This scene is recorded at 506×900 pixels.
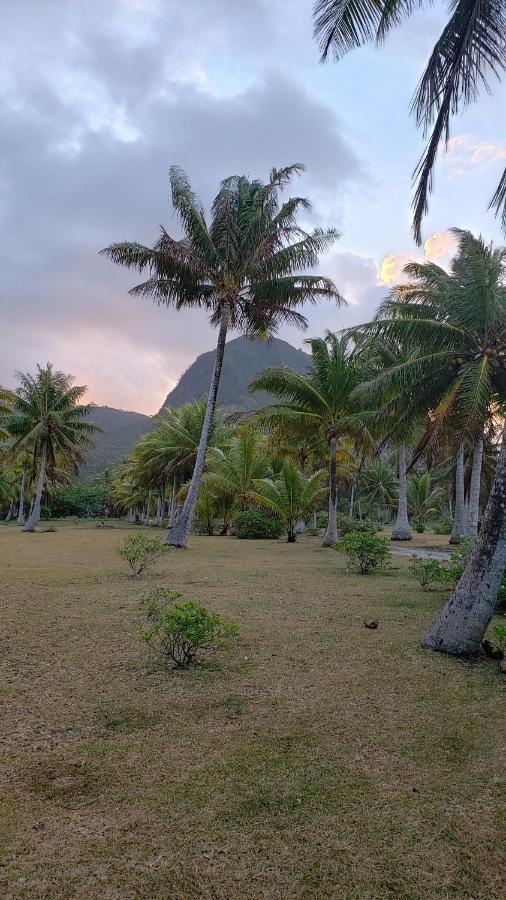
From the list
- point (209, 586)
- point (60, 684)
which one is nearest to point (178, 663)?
point (60, 684)

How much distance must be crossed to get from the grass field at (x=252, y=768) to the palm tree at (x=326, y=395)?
12490 mm

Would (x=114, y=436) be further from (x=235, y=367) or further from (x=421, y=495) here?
(x=421, y=495)

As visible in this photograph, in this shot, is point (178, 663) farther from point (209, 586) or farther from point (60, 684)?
point (209, 586)

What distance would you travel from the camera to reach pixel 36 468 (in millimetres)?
32969

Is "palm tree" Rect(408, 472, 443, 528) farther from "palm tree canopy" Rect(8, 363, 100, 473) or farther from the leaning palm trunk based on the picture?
the leaning palm trunk

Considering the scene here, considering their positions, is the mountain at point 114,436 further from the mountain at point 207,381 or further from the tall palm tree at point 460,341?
the tall palm tree at point 460,341

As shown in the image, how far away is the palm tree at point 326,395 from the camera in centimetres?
1792

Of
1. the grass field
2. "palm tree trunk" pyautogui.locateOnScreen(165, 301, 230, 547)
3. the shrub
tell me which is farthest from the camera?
"palm tree trunk" pyautogui.locateOnScreen(165, 301, 230, 547)

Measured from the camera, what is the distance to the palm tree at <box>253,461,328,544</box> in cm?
1947

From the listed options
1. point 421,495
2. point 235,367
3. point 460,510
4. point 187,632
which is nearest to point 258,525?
point 460,510

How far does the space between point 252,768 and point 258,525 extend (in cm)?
1953

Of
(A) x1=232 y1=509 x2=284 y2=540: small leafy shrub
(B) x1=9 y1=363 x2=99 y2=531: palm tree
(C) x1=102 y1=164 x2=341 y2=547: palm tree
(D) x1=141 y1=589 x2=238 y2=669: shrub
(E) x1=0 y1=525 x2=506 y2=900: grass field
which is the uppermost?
(C) x1=102 y1=164 x2=341 y2=547: palm tree

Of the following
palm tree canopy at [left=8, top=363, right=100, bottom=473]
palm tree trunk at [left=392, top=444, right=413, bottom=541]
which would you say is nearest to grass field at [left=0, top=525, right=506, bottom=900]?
palm tree trunk at [left=392, top=444, right=413, bottom=541]

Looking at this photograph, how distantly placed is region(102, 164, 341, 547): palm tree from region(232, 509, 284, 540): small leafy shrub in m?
6.47
